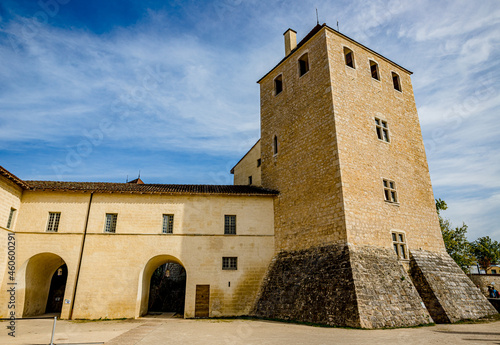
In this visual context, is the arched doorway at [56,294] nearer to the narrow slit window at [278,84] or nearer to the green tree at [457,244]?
the narrow slit window at [278,84]

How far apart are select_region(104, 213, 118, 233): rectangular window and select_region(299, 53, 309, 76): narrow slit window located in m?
15.5

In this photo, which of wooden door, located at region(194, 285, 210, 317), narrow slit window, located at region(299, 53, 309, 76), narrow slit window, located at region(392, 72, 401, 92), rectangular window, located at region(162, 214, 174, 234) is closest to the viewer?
wooden door, located at region(194, 285, 210, 317)

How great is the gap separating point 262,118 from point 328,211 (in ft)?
33.7

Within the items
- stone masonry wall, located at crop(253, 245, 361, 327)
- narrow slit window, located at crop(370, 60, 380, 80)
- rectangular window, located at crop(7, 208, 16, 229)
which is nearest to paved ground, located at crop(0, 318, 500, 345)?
stone masonry wall, located at crop(253, 245, 361, 327)

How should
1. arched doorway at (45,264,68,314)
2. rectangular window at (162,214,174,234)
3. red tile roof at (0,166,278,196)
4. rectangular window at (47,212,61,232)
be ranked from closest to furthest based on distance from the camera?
rectangular window at (47,212,61,232)
red tile roof at (0,166,278,196)
rectangular window at (162,214,174,234)
arched doorway at (45,264,68,314)

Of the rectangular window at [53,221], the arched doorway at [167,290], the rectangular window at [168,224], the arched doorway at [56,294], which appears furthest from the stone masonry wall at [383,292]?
the arched doorway at [56,294]

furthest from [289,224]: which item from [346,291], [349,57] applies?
[349,57]

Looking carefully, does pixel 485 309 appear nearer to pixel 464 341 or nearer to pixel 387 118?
pixel 464 341

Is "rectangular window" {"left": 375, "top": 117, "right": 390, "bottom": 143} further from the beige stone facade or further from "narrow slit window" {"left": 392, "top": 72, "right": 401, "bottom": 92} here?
the beige stone facade

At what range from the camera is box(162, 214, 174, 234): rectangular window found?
19.4 m

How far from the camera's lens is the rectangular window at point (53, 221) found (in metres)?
18.9

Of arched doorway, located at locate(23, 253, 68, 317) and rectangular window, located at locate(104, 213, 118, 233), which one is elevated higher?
rectangular window, located at locate(104, 213, 118, 233)

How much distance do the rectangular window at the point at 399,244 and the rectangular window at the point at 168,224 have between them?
12991mm

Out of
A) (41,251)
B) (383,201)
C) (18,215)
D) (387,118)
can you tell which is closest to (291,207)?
(383,201)
